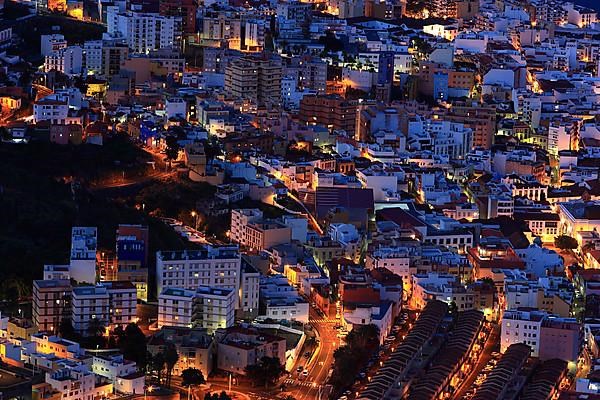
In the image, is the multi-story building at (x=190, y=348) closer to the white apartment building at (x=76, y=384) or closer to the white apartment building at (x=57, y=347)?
the white apartment building at (x=57, y=347)

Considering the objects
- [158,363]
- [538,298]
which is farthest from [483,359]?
[158,363]

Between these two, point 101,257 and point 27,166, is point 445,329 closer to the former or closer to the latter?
point 101,257

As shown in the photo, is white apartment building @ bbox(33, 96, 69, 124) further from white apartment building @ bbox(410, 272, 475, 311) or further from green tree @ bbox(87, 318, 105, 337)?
green tree @ bbox(87, 318, 105, 337)

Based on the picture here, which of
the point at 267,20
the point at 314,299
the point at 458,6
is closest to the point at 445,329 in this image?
the point at 314,299

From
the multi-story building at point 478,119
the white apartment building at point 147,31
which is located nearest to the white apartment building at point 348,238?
the multi-story building at point 478,119

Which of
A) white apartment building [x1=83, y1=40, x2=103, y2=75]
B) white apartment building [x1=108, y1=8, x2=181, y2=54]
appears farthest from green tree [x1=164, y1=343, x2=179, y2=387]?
white apartment building [x1=108, y1=8, x2=181, y2=54]
